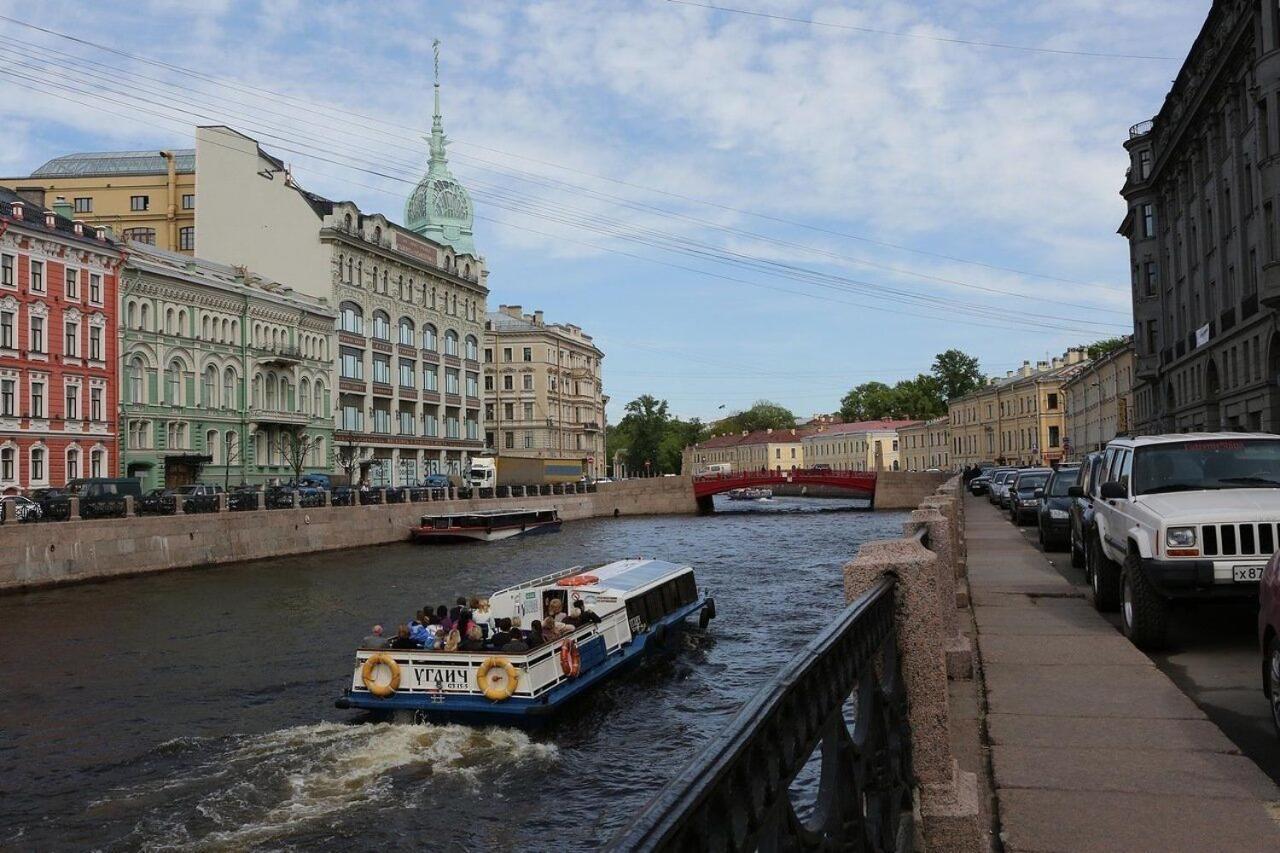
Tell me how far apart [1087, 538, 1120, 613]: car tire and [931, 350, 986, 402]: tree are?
150 metres

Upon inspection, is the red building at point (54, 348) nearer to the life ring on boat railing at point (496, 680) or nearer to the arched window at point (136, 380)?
the arched window at point (136, 380)

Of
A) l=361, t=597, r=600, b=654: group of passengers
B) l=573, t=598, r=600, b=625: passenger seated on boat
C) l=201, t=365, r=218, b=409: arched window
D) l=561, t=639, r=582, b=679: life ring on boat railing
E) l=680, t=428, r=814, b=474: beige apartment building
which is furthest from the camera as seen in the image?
l=680, t=428, r=814, b=474: beige apartment building

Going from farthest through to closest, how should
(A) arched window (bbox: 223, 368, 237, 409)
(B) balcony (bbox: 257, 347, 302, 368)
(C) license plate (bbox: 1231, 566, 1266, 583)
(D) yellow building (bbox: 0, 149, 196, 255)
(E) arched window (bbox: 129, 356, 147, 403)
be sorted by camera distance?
1. (D) yellow building (bbox: 0, 149, 196, 255)
2. (B) balcony (bbox: 257, 347, 302, 368)
3. (A) arched window (bbox: 223, 368, 237, 409)
4. (E) arched window (bbox: 129, 356, 147, 403)
5. (C) license plate (bbox: 1231, 566, 1266, 583)

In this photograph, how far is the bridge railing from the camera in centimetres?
231

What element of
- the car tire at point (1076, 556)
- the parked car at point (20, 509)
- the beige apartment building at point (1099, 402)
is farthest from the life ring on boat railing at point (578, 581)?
the beige apartment building at point (1099, 402)

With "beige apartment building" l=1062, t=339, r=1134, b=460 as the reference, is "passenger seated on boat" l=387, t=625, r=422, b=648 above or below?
below

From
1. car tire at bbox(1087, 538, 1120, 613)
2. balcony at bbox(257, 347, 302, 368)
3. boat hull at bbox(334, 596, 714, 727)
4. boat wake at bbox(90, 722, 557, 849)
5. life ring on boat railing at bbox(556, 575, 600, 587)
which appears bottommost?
boat wake at bbox(90, 722, 557, 849)

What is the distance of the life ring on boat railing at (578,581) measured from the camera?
814 inches

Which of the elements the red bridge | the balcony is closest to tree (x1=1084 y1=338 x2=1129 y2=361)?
the red bridge

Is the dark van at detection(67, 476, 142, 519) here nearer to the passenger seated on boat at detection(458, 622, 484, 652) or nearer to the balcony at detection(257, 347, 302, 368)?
the balcony at detection(257, 347, 302, 368)

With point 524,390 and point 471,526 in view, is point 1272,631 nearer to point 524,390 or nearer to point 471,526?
point 471,526

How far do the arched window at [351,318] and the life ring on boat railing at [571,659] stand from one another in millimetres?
58093

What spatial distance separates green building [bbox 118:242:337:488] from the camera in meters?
51.9

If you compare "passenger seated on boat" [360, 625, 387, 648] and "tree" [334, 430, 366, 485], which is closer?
"passenger seated on boat" [360, 625, 387, 648]
